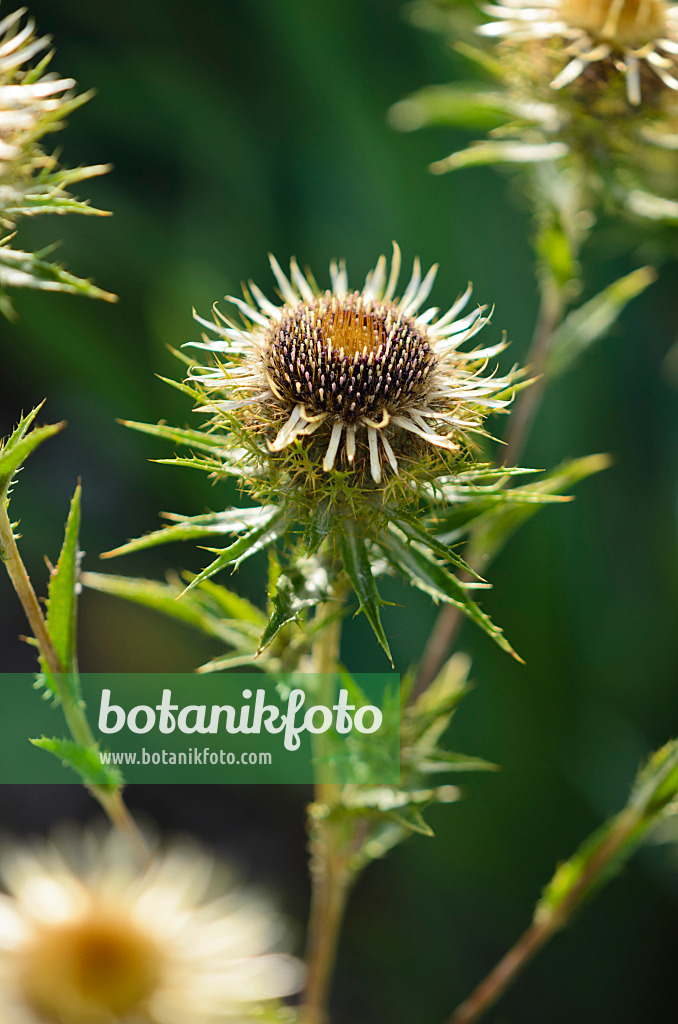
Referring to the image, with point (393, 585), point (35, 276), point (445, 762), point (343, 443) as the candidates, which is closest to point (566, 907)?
point (445, 762)

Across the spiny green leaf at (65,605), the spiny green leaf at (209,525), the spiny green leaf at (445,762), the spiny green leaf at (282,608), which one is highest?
the spiny green leaf at (209,525)

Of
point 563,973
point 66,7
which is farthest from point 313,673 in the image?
point 66,7

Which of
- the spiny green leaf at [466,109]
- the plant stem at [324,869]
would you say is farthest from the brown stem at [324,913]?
the spiny green leaf at [466,109]

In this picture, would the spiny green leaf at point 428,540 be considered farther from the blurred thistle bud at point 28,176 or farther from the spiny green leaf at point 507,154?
the spiny green leaf at point 507,154

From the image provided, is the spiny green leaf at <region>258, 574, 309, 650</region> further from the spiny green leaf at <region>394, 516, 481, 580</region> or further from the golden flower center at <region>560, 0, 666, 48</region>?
the golden flower center at <region>560, 0, 666, 48</region>

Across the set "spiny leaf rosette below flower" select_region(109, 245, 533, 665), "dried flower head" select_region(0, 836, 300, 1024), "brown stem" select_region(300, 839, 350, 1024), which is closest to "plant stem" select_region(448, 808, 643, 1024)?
"brown stem" select_region(300, 839, 350, 1024)

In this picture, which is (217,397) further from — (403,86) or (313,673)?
(403,86)
